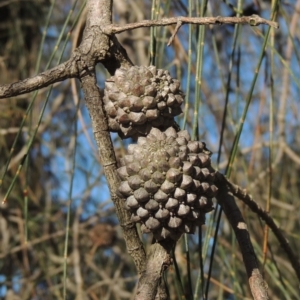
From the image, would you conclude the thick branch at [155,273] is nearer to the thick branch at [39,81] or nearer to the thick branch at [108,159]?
the thick branch at [108,159]

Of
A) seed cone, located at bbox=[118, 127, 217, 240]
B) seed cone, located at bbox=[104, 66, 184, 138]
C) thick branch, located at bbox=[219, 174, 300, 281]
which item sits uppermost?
seed cone, located at bbox=[104, 66, 184, 138]

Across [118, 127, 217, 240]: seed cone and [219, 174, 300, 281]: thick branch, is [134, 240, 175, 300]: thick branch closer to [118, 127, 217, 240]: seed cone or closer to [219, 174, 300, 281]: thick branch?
[118, 127, 217, 240]: seed cone

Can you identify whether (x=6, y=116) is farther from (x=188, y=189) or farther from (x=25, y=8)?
(x=188, y=189)

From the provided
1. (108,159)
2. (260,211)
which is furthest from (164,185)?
(260,211)

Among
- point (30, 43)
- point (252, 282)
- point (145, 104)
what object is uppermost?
point (30, 43)

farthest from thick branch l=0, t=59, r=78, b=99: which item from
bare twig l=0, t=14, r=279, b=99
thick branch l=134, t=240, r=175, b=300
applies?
thick branch l=134, t=240, r=175, b=300

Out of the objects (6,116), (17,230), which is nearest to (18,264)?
(17,230)
